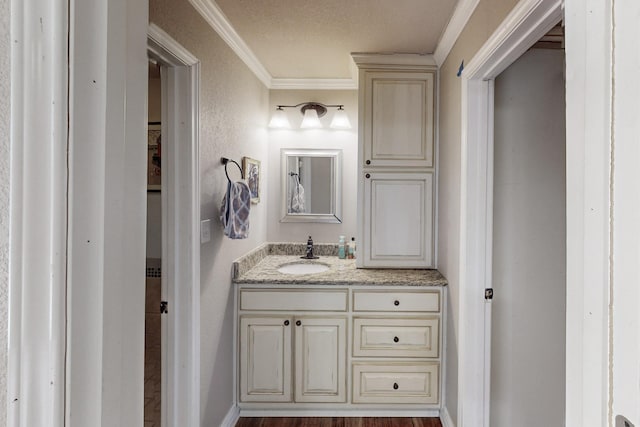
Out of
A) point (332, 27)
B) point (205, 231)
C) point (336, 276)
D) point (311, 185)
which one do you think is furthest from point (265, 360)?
point (332, 27)

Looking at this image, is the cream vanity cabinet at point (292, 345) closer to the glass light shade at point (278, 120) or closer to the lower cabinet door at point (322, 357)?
the lower cabinet door at point (322, 357)

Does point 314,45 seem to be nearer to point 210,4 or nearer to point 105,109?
point 210,4

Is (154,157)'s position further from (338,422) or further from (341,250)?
(338,422)

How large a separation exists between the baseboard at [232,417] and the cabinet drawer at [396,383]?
751 millimetres

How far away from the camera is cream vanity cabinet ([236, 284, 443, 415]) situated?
2111 mm

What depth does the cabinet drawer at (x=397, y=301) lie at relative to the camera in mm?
2102

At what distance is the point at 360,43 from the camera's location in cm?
212

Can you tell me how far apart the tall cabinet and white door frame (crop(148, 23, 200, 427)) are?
3.95 ft

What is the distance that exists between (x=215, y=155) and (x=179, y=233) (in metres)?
0.48

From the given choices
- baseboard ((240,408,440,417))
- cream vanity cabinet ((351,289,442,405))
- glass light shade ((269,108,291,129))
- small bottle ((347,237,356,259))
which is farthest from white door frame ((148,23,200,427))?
small bottle ((347,237,356,259))
